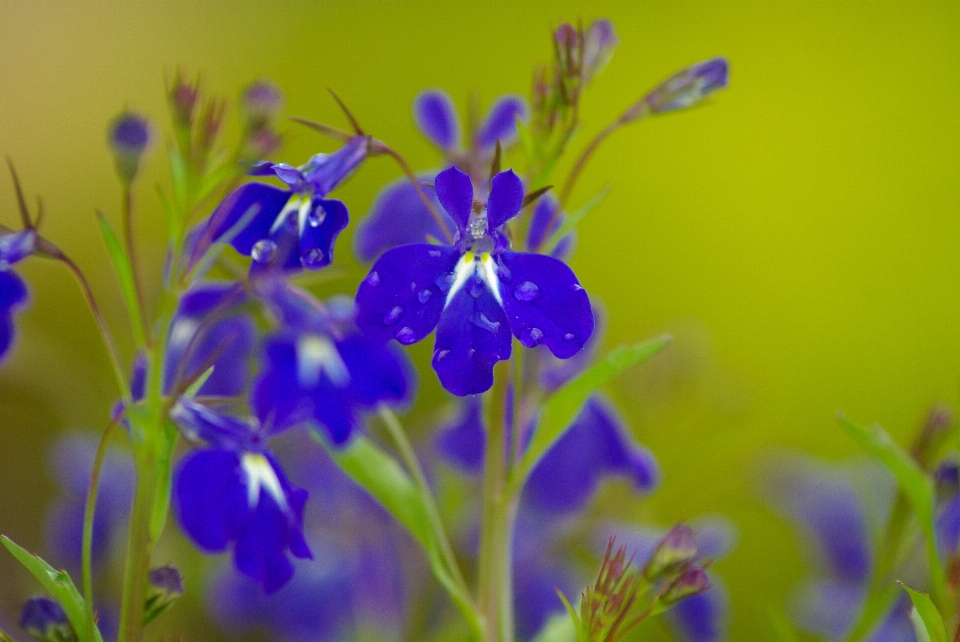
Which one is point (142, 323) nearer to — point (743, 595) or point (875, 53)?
point (743, 595)

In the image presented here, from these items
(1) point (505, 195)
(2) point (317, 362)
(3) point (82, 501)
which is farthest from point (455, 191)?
(3) point (82, 501)

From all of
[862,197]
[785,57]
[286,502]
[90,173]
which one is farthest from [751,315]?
[286,502]

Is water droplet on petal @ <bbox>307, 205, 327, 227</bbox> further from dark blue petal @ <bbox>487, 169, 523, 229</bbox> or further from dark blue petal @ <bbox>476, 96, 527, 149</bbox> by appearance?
dark blue petal @ <bbox>476, 96, 527, 149</bbox>

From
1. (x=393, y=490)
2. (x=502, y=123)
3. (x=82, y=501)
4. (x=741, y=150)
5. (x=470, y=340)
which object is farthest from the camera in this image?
(x=741, y=150)

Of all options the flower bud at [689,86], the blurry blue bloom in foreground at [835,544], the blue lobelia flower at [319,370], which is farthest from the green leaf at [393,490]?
the blurry blue bloom in foreground at [835,544]

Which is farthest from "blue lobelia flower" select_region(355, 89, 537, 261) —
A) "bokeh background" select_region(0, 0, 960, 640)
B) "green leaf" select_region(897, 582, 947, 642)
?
"bokeh background" select_region(0, 0, 960, 640)

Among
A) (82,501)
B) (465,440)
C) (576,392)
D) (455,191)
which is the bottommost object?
(82,501)

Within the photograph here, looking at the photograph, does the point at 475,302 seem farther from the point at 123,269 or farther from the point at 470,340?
the point at 123,269
